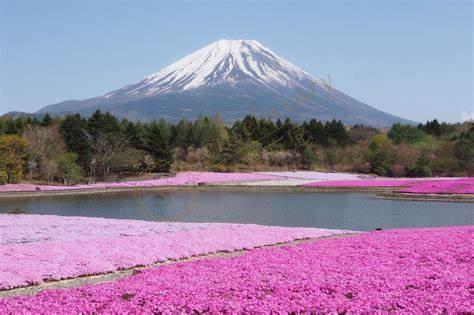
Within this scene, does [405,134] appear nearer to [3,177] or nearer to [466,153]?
[466,153]

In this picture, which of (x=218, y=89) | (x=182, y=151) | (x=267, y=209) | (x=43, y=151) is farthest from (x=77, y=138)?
(x=218, y=89)

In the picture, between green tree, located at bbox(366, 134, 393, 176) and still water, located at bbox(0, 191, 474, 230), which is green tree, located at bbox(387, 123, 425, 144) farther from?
still water, located at bbox(0, 191, 474, 230)

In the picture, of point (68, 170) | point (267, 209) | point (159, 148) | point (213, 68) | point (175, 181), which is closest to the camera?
point (267, 209)

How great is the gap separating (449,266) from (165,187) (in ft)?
155

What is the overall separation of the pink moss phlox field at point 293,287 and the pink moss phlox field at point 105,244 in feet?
8.02

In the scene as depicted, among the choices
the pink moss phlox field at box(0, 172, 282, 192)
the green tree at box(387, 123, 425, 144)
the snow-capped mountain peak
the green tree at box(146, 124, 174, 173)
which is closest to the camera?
the pink moss phlox field at box(0, 172, 282, 192)

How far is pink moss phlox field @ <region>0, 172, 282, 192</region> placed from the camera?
167ft

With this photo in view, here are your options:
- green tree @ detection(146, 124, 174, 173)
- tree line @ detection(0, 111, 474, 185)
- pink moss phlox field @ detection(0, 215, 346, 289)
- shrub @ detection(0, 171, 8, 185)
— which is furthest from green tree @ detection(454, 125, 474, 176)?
shrub @ detection(0, 171, 8, 185)

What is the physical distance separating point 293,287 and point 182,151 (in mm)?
74808

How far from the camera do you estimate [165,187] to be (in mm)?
58312

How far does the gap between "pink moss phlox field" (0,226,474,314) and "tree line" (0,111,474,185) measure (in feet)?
123

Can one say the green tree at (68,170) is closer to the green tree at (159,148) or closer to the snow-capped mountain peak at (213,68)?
the green tree at (159,148)

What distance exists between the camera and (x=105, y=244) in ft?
58.1

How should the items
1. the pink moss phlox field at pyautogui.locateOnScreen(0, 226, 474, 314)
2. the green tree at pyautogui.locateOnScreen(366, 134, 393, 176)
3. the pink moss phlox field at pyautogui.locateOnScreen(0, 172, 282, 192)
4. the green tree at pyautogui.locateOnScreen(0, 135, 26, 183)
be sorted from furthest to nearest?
the green tree at pyautogui.locateOnScreen(366, 134, 393, 176) < the green tree at pyautogui.locateOnScreen(0, 135, 26, 183) < the pink moss phlox field at pyautogui.locateOnScreen(0, 172, 282, 192) < the pink moss phlox field at pyautogui.locateOnScreen(0, 226, 474, 314)
